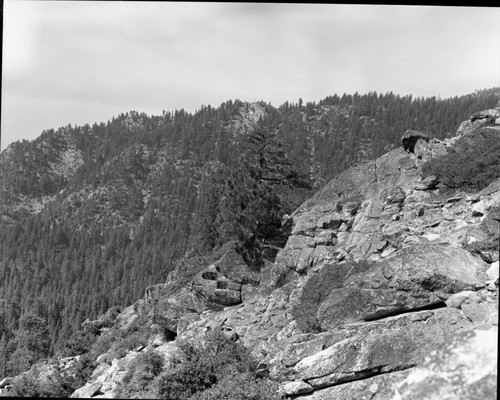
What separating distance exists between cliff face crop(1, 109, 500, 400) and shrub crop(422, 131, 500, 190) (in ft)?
1.60

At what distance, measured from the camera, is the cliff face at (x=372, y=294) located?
10352mm

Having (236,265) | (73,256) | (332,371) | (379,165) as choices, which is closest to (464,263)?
(332,371)

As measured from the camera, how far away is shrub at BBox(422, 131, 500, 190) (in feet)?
59.6

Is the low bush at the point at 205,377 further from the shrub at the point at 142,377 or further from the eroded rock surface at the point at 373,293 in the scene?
the eroded rock surface at the point at 373,293

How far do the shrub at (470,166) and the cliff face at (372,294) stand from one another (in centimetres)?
49

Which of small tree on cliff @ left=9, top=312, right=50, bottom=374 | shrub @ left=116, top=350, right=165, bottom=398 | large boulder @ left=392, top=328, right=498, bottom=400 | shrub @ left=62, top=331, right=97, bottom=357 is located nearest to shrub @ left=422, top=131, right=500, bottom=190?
shrub @ left=116, top=350, right=165, bottom=398

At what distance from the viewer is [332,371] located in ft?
36.9

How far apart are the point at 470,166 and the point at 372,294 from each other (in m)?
8.77

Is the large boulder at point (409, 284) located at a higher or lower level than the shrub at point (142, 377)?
higher


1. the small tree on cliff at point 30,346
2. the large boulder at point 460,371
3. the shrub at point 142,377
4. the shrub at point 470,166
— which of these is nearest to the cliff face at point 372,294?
the large boulder at point 460,371

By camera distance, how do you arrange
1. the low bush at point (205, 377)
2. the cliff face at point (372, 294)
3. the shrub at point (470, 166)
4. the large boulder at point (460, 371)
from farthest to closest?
the shrub at point (470, 166), the low bush at point (205, 377), the cliff face at point (372, 294), the large boulder at point (460, 371)

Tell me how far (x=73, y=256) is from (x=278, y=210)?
582 feet

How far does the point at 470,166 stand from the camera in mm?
18812

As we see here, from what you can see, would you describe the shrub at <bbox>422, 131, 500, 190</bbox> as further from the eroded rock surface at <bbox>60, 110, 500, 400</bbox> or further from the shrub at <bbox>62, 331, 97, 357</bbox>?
the shrub at <bbox>62, 331, 97, 357</bbox>
